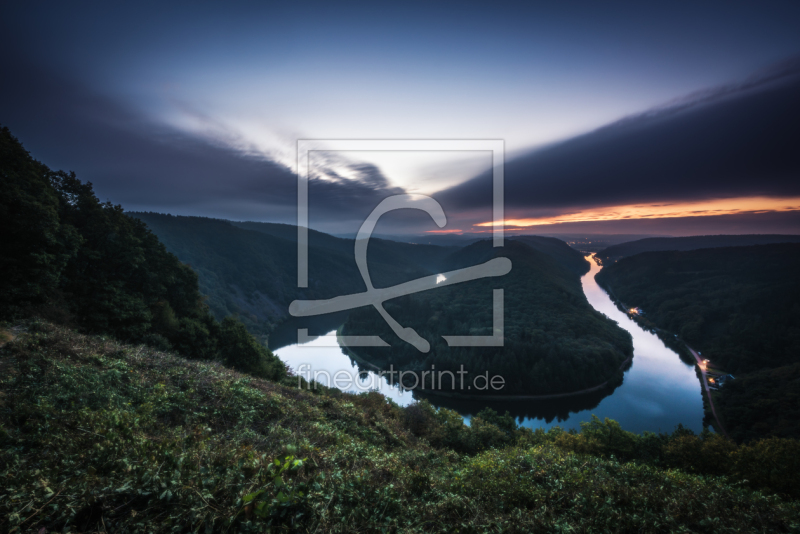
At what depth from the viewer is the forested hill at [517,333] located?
43.1 metres

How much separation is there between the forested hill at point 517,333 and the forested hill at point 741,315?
13.9m

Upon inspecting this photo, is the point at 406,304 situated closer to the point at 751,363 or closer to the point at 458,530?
the point at 751,363

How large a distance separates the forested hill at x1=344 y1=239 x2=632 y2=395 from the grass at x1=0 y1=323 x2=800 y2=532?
40.1m

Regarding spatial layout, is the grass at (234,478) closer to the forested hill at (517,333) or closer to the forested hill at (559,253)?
the forested hill at (517,333)

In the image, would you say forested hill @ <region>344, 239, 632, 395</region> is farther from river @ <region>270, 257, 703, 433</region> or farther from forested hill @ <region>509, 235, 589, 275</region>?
forested hill @ <region>509, 235, 589, 275</region>

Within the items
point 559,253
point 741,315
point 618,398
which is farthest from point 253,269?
point 559,253

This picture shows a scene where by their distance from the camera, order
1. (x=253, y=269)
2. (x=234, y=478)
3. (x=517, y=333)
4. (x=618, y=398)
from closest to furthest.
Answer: (x=234, y=478), (x=618, y=398), (x=517, y=333), (x=253, y=269)

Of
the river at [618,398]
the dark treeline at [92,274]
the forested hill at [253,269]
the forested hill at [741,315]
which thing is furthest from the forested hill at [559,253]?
the dark treeline at [92,274]

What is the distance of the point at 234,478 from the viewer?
137 inches

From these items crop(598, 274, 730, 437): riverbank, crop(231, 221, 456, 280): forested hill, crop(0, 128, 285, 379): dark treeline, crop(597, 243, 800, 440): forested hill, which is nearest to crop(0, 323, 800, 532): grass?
crop(0, 128, 285, 379): dark treeline

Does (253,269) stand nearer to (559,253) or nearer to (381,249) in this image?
(381,249)

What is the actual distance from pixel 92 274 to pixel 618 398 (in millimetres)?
59987

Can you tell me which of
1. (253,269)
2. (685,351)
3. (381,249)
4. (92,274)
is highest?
(381,249)

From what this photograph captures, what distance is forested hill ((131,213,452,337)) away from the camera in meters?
72.1
